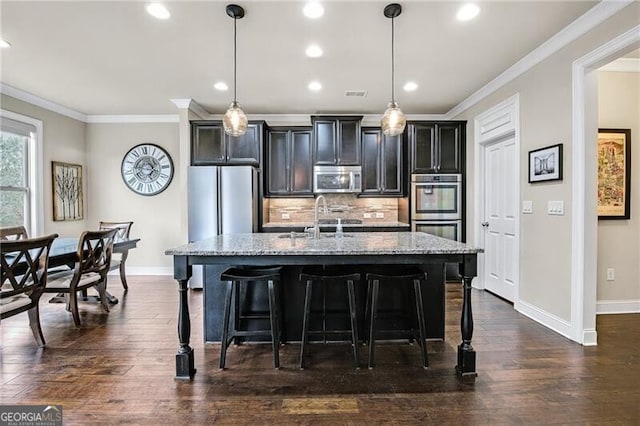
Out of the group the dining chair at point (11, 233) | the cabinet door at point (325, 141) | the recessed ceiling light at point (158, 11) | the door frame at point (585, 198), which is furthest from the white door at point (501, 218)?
the dining chair at point (11, 233)

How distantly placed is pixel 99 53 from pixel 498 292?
524cm

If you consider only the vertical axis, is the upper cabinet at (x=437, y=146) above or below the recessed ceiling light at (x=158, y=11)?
below

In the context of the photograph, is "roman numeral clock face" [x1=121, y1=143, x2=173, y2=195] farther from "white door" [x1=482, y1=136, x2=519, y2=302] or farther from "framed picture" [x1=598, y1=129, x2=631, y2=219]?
"framed picture" [x1=598, y1=129, x2=631, y2=219]

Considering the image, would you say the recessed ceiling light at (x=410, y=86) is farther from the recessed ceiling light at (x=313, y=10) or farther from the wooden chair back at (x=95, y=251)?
the wooden chair back at (x=95, y=251)

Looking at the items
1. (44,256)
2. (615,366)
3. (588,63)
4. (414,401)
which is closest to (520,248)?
A: (615,366)

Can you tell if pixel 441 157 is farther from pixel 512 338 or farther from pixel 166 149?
pixel 166 149

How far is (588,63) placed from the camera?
2.72m

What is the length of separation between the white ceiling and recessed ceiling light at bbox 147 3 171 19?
0.06 meters

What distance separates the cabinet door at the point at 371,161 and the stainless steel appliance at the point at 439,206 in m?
0.61

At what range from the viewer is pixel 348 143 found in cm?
516

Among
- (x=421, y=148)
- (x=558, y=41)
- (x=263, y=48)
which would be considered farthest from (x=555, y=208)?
(x=263, y=48)

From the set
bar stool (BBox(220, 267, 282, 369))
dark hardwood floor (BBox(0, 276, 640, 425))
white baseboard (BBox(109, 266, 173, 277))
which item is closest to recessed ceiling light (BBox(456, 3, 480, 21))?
bar stool (BBox(220, 267, 282, 369))

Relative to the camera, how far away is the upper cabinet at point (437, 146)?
5035mm

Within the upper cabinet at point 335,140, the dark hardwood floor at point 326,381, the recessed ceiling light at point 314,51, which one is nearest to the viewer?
the dark hardwood floor at point 326,381
